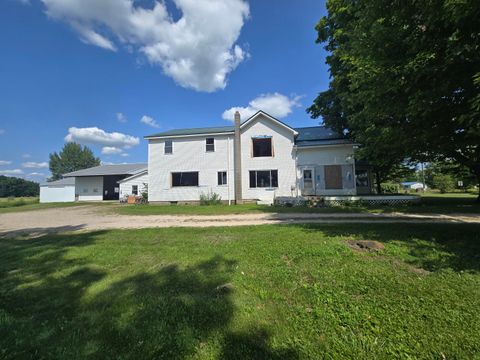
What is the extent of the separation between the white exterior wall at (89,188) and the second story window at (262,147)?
2464cm

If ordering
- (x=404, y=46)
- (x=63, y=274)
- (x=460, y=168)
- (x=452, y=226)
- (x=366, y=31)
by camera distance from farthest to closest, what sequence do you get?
(x=460, y=168)
(x=452, y=226)
(x=366, y=31)
(x=404, y=46)
(x=63, y=274)

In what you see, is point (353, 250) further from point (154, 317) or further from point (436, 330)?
point (154, 317)

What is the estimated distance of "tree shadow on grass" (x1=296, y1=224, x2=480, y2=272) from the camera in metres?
4.77

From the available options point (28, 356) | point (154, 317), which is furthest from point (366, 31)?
point (28, 356)

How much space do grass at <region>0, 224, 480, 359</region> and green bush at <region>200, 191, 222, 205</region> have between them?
46.3 feet

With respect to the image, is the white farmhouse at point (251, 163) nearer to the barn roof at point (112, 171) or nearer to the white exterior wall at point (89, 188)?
the barn roof at point (112, 171)

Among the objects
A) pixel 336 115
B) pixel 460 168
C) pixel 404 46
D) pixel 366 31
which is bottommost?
pixel 460 168

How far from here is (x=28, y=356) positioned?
254cm

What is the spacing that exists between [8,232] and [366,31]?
48.9ft

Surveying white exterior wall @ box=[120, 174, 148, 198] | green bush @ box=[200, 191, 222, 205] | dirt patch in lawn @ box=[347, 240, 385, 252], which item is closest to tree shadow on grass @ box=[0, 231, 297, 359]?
dirt patch in lawn @ box=[347, 240, 385, 252]

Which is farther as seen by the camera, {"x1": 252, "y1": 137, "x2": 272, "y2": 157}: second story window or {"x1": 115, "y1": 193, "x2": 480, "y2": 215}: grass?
{"x1": 252, "y1": 137, "x2": 272, "y2": 157}: second story window

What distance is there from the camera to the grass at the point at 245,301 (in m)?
2.61

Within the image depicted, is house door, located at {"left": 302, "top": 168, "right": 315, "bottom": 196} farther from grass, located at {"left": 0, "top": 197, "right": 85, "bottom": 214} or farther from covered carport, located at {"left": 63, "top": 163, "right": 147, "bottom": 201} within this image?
grass, located at {"left": 0, "top": 197, "right": 85, "bottom": 214}

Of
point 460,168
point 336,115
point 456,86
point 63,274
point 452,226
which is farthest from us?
point 460,168
